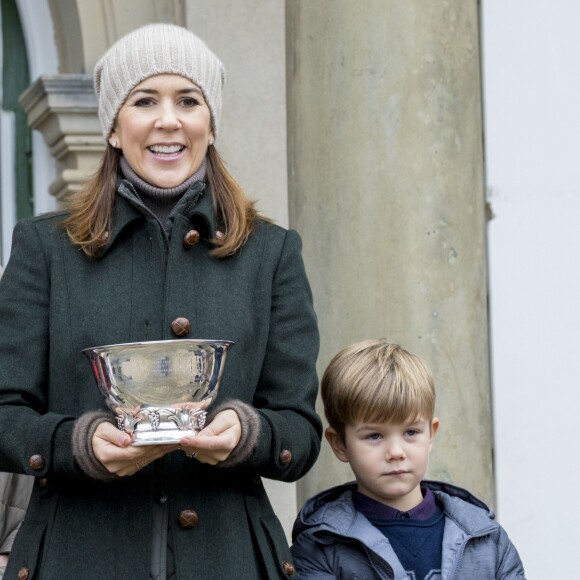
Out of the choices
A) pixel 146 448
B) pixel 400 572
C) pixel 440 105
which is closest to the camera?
pixel 146 448

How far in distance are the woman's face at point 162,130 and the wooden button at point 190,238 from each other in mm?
94

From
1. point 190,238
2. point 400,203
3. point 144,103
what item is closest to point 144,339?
point 190,238

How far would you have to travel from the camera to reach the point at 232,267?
2.97 metres

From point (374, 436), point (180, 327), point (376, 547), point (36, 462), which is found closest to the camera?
point (36, 462)

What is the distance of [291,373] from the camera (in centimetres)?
293

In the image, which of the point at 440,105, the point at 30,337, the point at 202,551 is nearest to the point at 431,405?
the point at 202,551

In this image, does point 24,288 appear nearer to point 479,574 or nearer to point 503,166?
point 479,574

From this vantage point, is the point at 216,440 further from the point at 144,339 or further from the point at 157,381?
the point at 144,339

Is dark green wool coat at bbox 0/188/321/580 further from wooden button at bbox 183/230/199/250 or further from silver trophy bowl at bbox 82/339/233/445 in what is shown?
silver trophy bowl at bbox 82/339/233/445

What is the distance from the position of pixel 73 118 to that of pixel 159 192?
226cm

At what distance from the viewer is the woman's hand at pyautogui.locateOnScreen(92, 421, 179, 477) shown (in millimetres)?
2639

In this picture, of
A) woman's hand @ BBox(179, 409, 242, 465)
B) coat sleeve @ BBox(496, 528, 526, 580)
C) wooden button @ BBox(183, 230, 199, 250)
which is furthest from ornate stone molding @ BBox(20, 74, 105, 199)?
woman's hand @ BBox(179, 409, 242, 465)

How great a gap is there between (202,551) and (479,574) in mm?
577

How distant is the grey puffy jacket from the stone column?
786 mm
